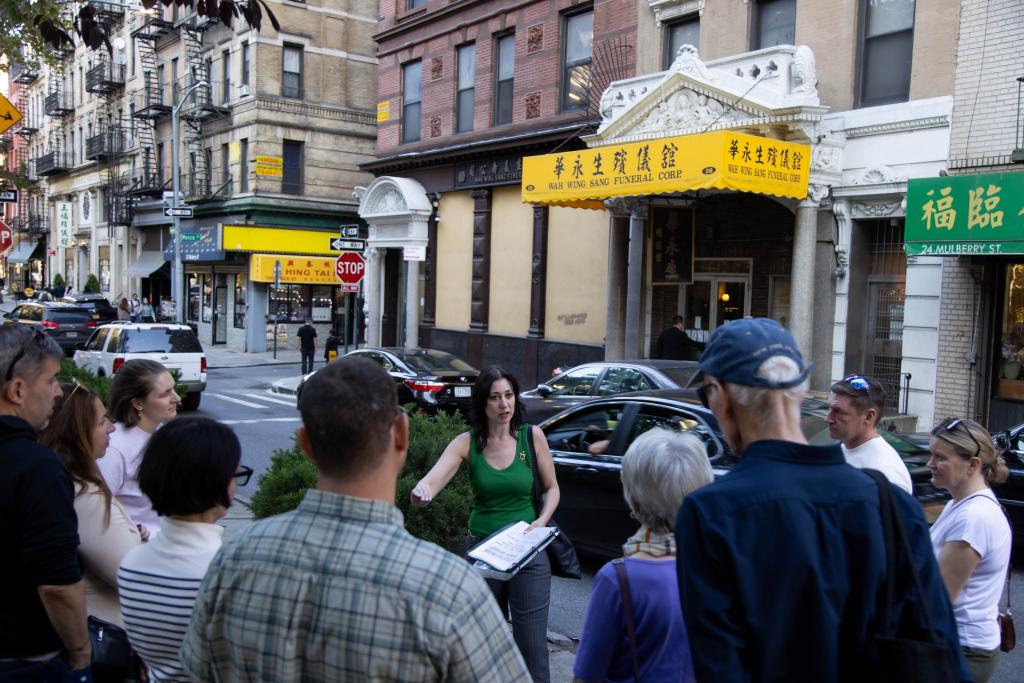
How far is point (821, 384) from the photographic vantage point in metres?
15.8

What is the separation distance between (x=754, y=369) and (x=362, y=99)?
35.7 meters

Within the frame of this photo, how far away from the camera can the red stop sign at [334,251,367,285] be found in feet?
65.0

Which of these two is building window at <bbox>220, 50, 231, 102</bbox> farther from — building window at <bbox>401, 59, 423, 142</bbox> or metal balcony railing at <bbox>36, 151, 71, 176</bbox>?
metal balcony railing at <bbox>36, 151, 71, 176</bbox>

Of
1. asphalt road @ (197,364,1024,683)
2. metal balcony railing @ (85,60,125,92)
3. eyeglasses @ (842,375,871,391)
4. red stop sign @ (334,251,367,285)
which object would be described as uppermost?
metal balcony railing @ (85,60,125,92)

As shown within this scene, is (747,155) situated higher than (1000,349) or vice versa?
(747,155)

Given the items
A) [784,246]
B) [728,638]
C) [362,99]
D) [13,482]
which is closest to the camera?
[728,638]

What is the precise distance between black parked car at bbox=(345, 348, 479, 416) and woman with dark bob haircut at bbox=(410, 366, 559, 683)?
10330mm

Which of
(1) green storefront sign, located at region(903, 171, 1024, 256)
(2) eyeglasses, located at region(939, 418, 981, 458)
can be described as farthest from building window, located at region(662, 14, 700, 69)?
(2) eyeglasses, located at region(939, 418, 981, 458)

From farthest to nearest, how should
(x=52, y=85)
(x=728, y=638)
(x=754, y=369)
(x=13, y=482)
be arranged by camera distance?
(x=52, y=85), (x=13, y=482), (x=754, y=369), (x=728, y=638)

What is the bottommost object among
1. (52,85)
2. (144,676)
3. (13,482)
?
(144,676)

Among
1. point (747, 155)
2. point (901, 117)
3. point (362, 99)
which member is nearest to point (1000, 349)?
point (901, 117)

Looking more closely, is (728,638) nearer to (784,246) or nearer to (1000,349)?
(1000,349)

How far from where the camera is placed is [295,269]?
111 ft

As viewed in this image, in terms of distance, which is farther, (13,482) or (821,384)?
(821,384)
